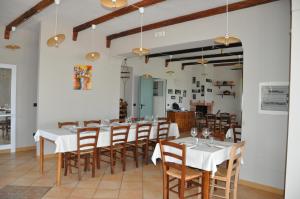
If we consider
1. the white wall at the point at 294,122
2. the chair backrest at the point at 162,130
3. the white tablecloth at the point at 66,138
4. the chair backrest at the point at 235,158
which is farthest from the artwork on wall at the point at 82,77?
the white wall at the point at 294,122

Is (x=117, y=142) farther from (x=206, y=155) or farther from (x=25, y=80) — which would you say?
(x=25, y=80)

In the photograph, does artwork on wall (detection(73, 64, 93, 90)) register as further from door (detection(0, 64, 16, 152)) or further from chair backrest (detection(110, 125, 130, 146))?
chair backrest (detection(110, 125, 130, 146))

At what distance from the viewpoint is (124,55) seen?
652cm

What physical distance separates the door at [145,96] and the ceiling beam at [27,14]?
4.60m

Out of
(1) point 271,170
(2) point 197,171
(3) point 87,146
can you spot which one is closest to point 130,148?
(3) point 87,146

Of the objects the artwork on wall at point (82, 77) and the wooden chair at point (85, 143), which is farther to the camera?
the artwork on wall at point (82, 77)

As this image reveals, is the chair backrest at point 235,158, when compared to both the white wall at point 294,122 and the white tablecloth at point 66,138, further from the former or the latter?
the white tablecloth at point 66,138

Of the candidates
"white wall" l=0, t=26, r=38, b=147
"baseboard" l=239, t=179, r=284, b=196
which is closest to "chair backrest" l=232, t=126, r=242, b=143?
"baseboard" l=239, t=179, r=284, b=196

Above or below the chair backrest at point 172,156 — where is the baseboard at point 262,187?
below

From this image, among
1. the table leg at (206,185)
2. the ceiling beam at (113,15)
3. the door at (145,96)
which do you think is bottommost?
the table leg at (206,185)

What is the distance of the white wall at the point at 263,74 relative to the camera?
12.1 feet

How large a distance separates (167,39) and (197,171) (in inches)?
122

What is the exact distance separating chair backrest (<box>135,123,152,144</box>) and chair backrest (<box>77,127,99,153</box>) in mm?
990

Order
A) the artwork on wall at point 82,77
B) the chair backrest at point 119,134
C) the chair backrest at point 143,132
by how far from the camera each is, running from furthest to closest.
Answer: the artwork on wall at point 82,77 < the chair backrest at point 143,132 < the chair backrest at point 119,134
